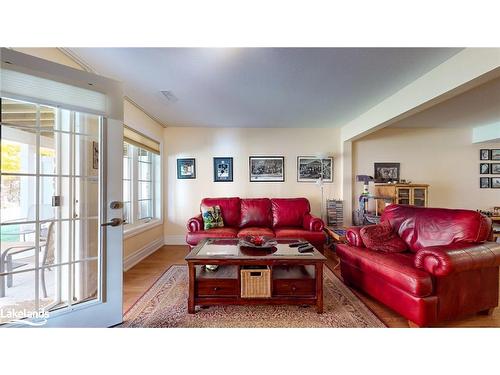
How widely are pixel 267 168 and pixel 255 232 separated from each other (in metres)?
1.53

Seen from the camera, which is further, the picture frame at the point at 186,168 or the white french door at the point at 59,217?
the picture frame at the point at 186,168

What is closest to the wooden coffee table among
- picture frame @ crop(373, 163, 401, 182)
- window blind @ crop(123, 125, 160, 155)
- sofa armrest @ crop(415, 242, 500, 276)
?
sofa armrest @ crop(415, 242, 500, 276)

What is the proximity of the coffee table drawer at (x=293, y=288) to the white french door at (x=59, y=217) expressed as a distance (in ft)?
4.33

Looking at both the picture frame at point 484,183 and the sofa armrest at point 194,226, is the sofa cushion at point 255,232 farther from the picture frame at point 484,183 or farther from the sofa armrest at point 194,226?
the picture frame at point 484,183

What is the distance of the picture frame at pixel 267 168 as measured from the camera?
170 inches

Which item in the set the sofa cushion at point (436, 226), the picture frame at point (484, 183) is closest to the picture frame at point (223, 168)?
the sofa cushion at point (436, 226)

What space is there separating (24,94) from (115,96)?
1.68 feet

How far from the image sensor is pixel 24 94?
134cm

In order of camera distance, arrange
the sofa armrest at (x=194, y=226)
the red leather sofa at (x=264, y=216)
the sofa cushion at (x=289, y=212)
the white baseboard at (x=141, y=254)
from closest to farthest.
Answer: the white baseboard at (x=141, y=254), the sofa armrest at (x=194, y=226), the red leather sofa at (x=264, y=216), the sofa cushion at (x=289, y=212)

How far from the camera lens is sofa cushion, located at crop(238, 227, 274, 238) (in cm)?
324

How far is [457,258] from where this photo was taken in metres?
1.62

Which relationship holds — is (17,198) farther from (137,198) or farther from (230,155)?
(230,155)

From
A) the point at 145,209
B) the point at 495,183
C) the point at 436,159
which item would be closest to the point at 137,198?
the point at 145,209
